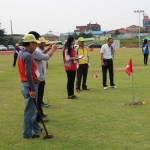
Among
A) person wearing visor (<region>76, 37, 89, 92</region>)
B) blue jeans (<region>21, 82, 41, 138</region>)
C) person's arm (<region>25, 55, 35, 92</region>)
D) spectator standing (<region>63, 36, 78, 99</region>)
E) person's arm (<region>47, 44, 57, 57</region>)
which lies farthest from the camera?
person wearing visor (<region>76, 37, 89, 92</region>)

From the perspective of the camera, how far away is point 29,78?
16.3ft

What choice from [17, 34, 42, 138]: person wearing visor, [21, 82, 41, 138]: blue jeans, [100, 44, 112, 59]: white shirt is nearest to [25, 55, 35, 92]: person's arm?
[17, 34, 42, 138]: person wearing visor

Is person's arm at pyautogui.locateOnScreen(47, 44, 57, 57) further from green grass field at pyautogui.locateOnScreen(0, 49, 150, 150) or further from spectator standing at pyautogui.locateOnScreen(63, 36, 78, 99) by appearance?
spectator standing at pyautogui.locateOnScreen(63, 36, 78, 99)

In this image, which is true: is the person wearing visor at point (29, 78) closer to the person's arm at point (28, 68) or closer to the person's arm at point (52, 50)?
the person's arm at point (28, 68)

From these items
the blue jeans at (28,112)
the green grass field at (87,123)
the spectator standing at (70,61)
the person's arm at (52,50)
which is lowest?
the green grass field at (87,123)

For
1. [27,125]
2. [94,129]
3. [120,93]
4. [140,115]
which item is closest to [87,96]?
[120,93]

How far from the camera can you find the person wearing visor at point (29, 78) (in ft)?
16.3

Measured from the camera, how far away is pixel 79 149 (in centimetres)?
480

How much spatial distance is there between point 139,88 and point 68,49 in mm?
3019

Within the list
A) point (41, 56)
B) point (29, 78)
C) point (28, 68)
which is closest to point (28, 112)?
point (29, 78)

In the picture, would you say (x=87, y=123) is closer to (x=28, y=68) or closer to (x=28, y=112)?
(x=28, y=112)

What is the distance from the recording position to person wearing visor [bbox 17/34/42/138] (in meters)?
4.96

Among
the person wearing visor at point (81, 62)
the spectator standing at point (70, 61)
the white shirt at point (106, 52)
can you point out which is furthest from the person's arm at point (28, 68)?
the white shirt at point (106, 52)

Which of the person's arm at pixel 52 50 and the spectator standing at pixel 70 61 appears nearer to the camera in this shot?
the person's arm at pixel 52 50
